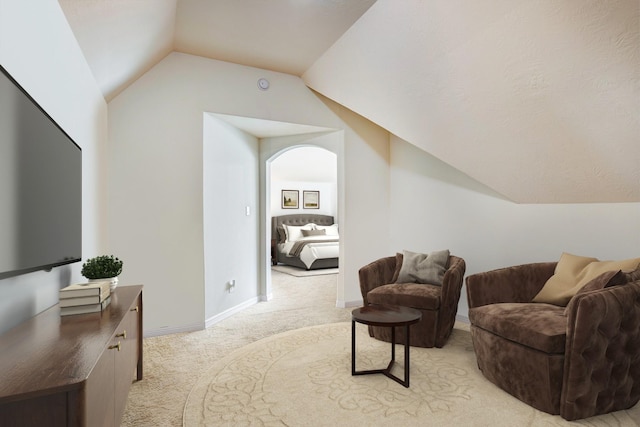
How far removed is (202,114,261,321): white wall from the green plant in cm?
158

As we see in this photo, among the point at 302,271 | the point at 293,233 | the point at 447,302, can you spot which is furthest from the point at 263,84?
the point at 293,233

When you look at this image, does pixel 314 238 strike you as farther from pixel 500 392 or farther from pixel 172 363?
pixel 500 392

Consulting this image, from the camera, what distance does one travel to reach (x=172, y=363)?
111 inches

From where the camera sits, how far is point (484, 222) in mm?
3670

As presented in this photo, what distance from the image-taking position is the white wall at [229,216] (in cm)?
386

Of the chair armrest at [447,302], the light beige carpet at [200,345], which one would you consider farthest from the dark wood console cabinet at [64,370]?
the chair armrest at [447,302]

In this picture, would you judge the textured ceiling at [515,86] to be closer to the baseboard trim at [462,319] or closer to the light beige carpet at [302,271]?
the baseboard trim at [462,319]

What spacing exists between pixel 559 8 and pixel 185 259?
3.48 metres

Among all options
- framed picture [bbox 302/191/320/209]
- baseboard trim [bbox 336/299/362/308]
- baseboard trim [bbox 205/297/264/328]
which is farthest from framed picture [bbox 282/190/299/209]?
baseboard trim [bbox 336/299/362/308]

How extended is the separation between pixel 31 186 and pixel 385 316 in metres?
2.11

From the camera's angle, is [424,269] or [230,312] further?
[230,312]

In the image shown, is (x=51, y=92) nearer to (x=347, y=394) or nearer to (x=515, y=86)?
(x=347, y=394)

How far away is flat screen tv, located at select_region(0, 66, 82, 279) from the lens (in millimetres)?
1176

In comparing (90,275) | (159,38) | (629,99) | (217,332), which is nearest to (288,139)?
(159,38)
